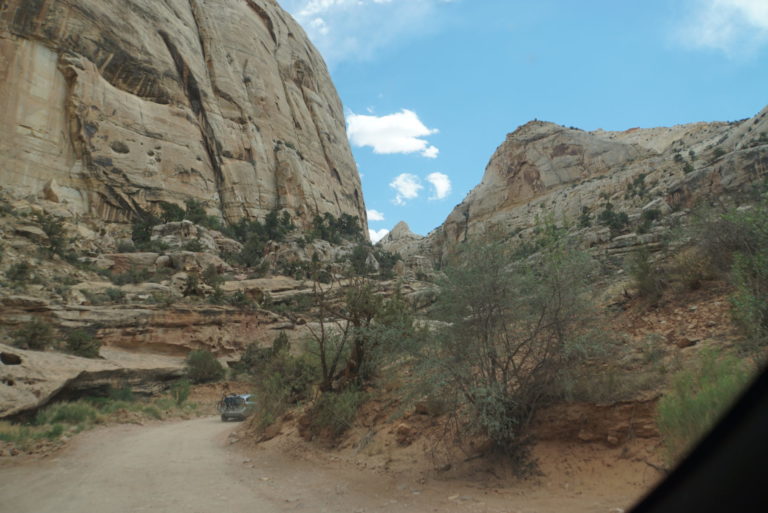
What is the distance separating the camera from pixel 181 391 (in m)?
18.5

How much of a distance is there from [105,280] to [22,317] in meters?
9.85

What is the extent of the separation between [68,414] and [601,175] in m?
66.0

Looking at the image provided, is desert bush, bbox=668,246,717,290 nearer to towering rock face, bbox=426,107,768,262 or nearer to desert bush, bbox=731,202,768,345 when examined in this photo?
desert bush, bbox=731,202,768,345

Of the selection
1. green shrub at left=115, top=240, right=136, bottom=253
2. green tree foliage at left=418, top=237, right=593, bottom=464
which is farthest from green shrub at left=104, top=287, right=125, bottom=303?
green tree foliage at left=418, top=237, right=593, bottom=464

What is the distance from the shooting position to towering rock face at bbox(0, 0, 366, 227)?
36.0m

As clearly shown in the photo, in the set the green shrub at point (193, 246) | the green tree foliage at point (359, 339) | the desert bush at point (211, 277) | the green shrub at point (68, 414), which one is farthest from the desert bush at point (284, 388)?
the green shrub at point (193, 246)

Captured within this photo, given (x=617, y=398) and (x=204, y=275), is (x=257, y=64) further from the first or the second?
(x=617, y=398)

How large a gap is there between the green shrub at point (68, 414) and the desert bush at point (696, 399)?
13434mm

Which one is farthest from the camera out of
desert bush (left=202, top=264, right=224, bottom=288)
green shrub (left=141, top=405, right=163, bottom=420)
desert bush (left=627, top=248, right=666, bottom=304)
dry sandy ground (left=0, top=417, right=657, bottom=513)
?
desert bush (left=202, top=264, right=224, bottom=288)

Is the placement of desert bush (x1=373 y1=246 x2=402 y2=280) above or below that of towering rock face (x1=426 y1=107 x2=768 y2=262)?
below

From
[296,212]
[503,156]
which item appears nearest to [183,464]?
[296,212]

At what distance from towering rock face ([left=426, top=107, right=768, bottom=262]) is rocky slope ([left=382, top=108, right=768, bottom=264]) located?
0.37 ft

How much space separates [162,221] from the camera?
39281 millimetres

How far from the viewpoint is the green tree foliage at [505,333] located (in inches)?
223
